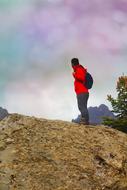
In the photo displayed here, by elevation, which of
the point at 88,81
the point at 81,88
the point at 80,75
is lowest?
the point at 81,88

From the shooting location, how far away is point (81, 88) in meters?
15.7

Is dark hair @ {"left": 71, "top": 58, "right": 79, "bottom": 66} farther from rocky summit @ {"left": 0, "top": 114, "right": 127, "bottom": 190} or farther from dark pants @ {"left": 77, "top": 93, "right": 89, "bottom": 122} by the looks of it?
rocky summit @ {"left": 0, "top": 114, "right": 127, "bottom": 190}

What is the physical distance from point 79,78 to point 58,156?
3493 mm

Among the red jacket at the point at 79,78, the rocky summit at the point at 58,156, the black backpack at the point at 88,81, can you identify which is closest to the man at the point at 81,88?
the red jacket at the point at 79,78

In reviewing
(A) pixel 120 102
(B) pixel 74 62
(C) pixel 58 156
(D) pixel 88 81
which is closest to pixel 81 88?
(D) pixel 88 81

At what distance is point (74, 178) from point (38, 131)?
216 cm

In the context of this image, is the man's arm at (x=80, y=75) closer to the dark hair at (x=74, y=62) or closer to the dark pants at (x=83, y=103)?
the dark hair at (x=74, y=62)

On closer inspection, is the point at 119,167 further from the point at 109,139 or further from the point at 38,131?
the point at 38,131

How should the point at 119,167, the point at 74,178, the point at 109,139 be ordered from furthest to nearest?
the point at 109,139, the point at 119,167, the point at 74,178

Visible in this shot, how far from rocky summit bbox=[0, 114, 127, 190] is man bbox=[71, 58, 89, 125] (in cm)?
100

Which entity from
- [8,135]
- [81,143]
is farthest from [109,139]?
[8,135]

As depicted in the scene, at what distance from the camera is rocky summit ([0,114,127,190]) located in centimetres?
1241

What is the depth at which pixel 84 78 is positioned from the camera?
50.7 ft

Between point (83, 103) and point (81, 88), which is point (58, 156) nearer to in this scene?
point (83, 103)
